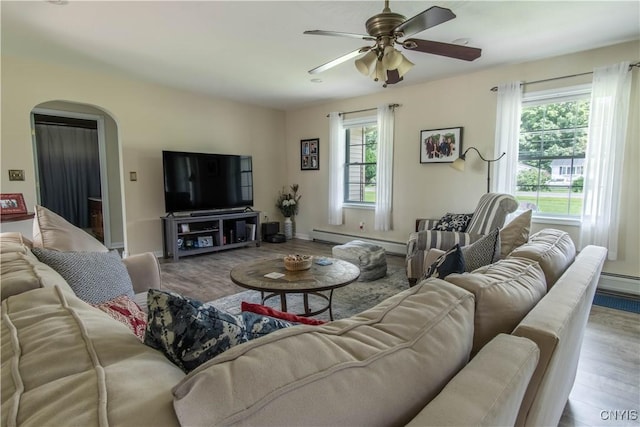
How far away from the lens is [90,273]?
1.69 meters

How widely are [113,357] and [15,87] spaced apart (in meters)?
4.49

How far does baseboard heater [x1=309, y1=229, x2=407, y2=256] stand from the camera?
510cm

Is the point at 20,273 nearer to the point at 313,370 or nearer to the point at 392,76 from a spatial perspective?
the point at 313,370

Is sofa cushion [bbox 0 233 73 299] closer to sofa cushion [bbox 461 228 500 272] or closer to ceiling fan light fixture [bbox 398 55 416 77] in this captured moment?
sofa cushion [bbox 461 228 500 272]

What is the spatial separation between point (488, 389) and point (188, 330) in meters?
0.62

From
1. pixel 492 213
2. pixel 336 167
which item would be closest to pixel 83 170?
pixel 336 167

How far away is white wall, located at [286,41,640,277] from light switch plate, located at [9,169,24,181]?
4.16 m

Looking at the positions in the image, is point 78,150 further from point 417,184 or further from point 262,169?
point 417,184

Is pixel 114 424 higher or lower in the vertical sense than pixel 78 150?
lower

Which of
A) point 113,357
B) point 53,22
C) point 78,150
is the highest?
point 53,22

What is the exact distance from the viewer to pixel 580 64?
138 inches

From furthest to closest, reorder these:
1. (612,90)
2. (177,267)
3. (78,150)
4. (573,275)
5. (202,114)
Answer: (78,150)
(202,114)
(177,267)
(612,90)
(573,275)

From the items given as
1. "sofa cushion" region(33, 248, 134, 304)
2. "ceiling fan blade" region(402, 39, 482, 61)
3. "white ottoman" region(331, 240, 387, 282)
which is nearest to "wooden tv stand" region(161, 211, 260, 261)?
"white ottoman" region(331, 240, 387, 282)

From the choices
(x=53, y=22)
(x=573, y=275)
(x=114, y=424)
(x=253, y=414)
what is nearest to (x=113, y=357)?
(x=114, y=424)
